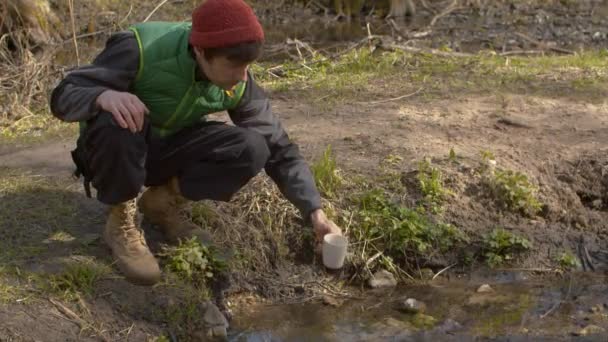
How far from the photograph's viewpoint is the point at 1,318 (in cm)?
334

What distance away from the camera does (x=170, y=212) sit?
13.1ft

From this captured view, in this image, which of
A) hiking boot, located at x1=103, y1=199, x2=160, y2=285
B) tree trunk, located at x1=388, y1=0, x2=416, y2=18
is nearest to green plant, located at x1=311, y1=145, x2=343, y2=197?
hiking boot, located at x1=103, y1=199, x2=160, y2=285

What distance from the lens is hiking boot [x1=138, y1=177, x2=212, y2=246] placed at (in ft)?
13.0

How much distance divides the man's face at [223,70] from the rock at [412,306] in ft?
4.25

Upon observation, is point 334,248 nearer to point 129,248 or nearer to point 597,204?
point 129,248

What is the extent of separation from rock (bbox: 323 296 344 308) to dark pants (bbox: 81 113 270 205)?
72 cm

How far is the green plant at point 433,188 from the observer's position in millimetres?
4508

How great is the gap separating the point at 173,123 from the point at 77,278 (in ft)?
2.31

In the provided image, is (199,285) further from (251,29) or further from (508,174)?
(508,174)

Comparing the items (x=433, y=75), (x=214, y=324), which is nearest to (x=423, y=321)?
(x=214, y=324)

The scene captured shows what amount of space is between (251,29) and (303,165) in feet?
2.21

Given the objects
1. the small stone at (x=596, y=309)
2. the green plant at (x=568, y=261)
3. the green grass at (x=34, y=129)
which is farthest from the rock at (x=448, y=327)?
the green grass at (x=34, y=129)

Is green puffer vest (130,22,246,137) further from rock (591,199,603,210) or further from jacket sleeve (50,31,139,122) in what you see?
rock (591,199,603,210)

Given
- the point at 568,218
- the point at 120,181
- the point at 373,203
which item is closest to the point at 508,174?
the point at 568,218
